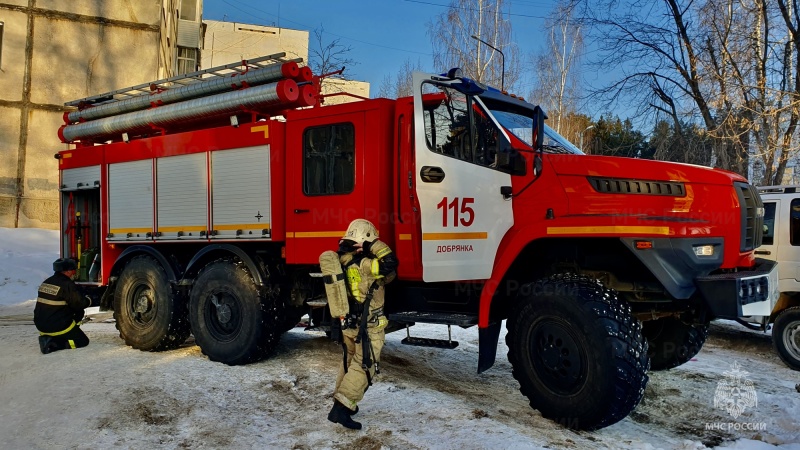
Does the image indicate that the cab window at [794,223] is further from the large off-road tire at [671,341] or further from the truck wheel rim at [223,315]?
the truck wheel rim at [223,315]

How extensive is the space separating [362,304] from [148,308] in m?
4.16

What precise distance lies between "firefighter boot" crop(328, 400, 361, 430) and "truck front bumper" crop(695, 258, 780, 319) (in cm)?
284

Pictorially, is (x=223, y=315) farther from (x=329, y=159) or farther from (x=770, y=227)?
(x=770, y=227)

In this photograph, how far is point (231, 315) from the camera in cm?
682

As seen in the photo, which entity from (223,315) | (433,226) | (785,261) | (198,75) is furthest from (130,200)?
(785,261)

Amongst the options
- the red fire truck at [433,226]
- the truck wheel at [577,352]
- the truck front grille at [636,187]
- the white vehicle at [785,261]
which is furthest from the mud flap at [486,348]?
the white vehicle at [785,261]

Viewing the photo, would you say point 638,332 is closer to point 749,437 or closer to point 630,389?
point 630,389

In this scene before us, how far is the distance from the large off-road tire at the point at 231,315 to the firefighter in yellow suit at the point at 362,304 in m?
1.90

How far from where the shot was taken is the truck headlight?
15.0 ft

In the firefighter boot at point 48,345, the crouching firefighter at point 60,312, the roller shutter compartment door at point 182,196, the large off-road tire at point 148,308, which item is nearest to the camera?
the roller shutter compartment door at point 182,196

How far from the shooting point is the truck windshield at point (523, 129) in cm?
529

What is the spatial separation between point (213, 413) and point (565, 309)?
308 cm

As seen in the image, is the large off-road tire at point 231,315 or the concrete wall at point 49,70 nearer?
the large off-road tire at point 231,315

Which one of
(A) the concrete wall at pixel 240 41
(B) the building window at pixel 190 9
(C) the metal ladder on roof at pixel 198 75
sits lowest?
(C) the metal ladder on roof at pixel 198 75
